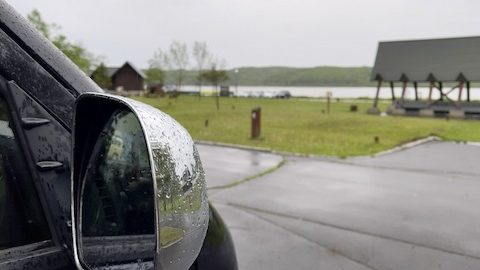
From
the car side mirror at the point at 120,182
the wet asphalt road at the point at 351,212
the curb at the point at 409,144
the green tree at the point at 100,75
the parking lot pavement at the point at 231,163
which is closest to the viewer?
the car side mirror at the point at 120,182

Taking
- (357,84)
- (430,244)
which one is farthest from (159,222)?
(357,84)

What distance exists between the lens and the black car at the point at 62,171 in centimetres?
109

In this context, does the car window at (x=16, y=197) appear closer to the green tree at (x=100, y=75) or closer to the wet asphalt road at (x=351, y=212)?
the green tree at (x=100, y=75)

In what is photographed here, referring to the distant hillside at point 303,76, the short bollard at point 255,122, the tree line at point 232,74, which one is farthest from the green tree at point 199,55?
the distant hillside at point 303,76

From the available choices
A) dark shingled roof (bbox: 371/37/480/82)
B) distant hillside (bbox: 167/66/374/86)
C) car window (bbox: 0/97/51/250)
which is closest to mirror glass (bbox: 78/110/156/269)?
car window (bbox: 0/97/51/250)

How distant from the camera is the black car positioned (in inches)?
42.8

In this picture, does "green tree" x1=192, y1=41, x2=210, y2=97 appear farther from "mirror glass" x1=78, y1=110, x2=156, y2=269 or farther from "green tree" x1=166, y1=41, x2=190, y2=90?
"mirror glass" x1=78, y1=110, x2=156, y2=269

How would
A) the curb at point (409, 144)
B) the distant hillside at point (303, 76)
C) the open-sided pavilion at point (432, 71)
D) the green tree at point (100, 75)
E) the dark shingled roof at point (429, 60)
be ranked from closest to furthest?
the green tree at point (100, 75)
the curb at point (409, 144)
the open-sided pavilion at point (432, 71)
the dark shingled roof at point (429, 60)
the distant hillside at point (303, 76)

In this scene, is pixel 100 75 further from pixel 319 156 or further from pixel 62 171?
pixel 319 156

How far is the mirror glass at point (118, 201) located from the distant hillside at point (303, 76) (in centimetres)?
14930

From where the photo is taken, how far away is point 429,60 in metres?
31.2

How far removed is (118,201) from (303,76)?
587 feet

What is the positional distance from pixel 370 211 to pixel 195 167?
5.99 metres

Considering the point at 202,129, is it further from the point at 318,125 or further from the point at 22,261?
the point at 22,261
